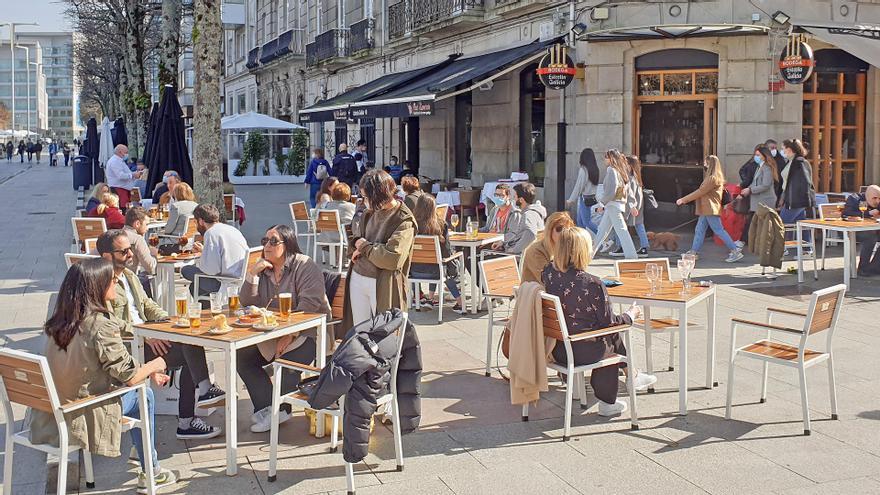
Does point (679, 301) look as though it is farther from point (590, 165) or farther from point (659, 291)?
point (590, 165)

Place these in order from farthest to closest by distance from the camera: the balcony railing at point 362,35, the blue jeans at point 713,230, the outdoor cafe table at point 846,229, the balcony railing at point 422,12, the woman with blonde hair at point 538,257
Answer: the balcony railing at point 362,35 → the balcony railing at point 422,12 → the blue jeans at point 713,230 → the outdoor cafe table at point 846,229 → the woman with blonde hair at point 538,257

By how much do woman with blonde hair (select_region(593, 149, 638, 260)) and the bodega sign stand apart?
3412mm

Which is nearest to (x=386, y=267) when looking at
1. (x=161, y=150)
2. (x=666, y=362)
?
(x=666, y=362)

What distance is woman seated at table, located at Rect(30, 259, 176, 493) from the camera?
4953 millimetres

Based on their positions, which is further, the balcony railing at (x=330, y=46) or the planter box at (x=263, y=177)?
the planter box at (x=263, y=177)

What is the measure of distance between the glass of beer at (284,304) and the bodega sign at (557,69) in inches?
452

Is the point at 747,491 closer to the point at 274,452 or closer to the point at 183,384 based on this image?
the point at 274,452

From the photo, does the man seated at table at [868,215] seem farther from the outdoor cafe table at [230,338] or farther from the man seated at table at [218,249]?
the outdoor cafe table at [230,338]

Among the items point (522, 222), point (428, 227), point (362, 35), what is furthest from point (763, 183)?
point (362, 35)

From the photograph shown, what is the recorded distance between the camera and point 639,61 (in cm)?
1694

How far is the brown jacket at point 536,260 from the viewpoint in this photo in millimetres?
7004

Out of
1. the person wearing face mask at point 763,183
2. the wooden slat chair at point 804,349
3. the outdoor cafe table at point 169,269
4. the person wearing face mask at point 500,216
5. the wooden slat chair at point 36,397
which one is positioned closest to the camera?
the wooden slat chair at point 36,397

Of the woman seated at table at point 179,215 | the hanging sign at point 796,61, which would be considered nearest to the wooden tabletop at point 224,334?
the woman seated at table at point 179,215

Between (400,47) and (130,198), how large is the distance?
10.4m
